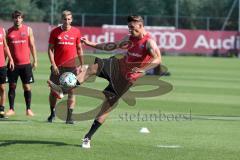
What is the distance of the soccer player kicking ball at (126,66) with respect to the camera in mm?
11094

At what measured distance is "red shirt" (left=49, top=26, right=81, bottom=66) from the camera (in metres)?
14.2

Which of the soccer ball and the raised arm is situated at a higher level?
the raised arm

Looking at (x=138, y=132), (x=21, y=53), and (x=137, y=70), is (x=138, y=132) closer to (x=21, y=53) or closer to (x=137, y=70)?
(x=137, y=70)

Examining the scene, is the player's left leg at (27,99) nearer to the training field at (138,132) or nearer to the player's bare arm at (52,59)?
the training field at (138,132)

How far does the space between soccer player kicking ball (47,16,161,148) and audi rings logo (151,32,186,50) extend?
41.3m

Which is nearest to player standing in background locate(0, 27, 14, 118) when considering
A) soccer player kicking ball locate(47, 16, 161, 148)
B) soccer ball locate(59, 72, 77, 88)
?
soccer ball locate(59, 72, 77, 88)

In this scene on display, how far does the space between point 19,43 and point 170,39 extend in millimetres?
38431

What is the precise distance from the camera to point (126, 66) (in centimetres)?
1156

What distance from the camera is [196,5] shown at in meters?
67.4

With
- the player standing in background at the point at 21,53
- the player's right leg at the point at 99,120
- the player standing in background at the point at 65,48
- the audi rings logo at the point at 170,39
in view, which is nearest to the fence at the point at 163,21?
the audi rings logo at the point at 170,39

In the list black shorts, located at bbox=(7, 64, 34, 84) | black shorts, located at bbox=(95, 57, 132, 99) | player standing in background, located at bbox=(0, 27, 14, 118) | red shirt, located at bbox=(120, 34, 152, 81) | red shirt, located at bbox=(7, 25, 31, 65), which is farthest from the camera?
black shorts, located at bbox=(7, 64, 34, 84)

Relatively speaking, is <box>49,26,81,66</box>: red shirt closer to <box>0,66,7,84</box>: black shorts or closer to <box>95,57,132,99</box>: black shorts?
<box>0,66,7,84</box>: black shorts

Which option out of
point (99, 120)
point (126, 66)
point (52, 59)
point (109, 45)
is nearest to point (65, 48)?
point (52, 59)

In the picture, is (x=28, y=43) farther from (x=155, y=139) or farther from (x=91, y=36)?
(x=91, y=36)
